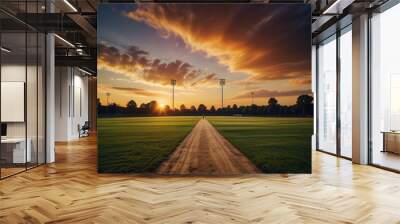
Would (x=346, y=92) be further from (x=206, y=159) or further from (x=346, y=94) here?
(x=206, y=159)

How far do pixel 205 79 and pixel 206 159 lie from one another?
1.52m

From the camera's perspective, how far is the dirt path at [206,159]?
6.62 meters

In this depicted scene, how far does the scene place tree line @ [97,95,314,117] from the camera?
6762 mm

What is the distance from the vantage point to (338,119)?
958 centimetres

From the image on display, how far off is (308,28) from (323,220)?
3.97m

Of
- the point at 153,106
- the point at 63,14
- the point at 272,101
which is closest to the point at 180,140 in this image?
the point at 153,106

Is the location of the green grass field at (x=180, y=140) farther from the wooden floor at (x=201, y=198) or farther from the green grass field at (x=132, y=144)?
the wooden floor at (x=201, y=198)

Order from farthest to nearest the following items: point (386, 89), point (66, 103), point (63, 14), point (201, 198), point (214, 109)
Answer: point (66, 103)
point (63, 14)
point (386, 89)
point (214, 109)
point (201, 198)

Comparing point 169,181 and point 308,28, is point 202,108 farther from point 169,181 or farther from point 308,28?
point 308,28

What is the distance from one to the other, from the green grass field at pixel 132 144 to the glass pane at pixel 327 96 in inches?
205

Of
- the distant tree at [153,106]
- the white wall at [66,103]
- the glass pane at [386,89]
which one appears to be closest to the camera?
the distant tree at [153,106]

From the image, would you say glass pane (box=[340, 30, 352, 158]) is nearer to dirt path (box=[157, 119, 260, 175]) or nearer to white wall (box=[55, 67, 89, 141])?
dirt path (box=[157, 119, 260, 175])

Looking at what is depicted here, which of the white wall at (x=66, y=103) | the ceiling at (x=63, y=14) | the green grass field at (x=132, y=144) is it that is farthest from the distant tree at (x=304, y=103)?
the white wall at (x=66, y=103)

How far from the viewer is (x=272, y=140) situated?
22.1 ft
